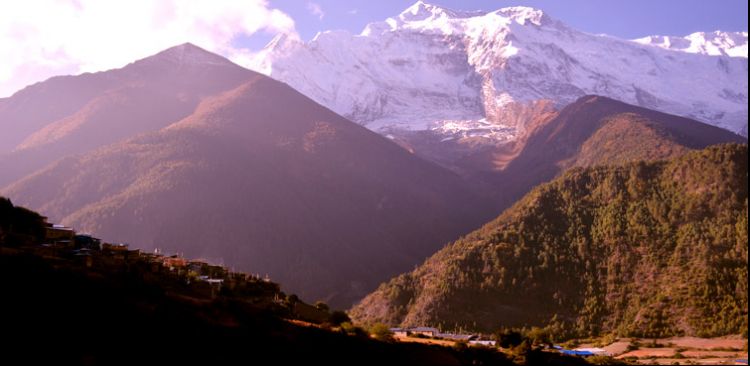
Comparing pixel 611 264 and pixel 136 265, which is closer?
pixel 136 265

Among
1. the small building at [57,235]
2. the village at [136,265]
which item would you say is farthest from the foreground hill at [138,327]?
the small building at [57,235]

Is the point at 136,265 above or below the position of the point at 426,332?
above

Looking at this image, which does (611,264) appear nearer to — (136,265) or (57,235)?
(136,265)

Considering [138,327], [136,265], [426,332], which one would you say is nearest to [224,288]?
[136,265]

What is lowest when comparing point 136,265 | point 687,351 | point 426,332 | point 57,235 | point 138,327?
point 687,351

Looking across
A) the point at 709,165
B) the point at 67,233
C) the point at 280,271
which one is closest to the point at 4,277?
the point at 67,233

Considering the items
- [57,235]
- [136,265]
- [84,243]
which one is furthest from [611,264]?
[57,235]

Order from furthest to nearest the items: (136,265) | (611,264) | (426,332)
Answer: (611,264) < (426,332) < (136,265)

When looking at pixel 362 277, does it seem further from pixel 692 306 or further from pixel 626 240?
pixel 692 306

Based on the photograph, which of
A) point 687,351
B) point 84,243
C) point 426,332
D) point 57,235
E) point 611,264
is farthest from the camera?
point 611,264

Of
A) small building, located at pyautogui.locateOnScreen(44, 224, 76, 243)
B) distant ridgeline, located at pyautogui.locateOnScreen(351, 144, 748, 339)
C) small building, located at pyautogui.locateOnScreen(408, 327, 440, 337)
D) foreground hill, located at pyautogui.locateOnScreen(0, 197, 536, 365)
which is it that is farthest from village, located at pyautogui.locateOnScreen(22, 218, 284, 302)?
distant ridgeline, located at pyautogui.locateOnScreen(351, 144, 748, 339)
